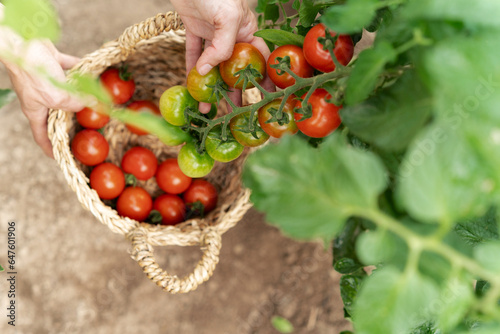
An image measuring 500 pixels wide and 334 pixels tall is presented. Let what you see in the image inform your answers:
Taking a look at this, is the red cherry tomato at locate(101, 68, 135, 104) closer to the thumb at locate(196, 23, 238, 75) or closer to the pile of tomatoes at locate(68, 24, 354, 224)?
the pile of tomatoes at locate(68, 24, 354, 224)

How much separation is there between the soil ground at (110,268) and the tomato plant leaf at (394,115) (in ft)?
3.58

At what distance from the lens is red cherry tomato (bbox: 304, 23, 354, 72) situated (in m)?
0.63

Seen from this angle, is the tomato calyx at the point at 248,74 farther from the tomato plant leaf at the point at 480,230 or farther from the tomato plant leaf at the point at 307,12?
the tomato plant leaf at the point at 480,230

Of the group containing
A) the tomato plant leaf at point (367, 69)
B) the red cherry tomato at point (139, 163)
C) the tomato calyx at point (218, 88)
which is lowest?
the red cherry tomato at point (139, 163)

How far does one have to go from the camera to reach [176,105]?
899 millimetres

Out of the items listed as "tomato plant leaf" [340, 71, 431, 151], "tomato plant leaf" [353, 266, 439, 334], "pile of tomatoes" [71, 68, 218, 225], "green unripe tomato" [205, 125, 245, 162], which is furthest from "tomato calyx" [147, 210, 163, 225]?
"tomato plant leaf" [353, 266, 439, 334]

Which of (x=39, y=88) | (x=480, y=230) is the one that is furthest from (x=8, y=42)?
(x=39, y=88)

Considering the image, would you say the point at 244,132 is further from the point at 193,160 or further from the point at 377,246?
the point at 377,246

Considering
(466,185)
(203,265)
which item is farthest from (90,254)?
(466,185)

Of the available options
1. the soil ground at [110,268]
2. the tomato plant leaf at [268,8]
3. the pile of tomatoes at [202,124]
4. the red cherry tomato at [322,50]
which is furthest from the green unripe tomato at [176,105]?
the soil ground at [110,268]

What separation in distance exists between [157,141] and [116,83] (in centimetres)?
25

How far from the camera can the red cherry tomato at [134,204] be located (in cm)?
120

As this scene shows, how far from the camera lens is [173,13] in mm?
1012

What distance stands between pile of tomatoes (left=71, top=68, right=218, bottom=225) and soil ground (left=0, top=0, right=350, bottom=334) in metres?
0.25
